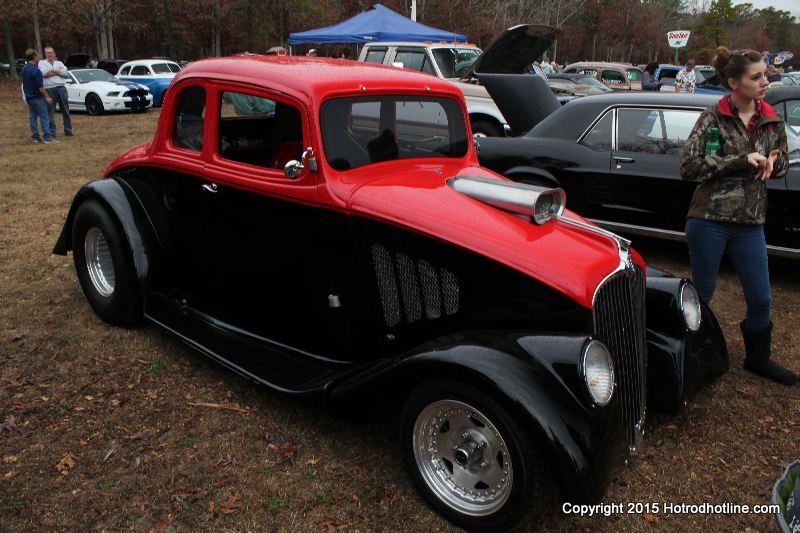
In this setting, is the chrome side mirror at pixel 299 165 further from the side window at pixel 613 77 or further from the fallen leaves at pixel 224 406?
the side window at pixel 613 77

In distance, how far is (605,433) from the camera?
2570 mm

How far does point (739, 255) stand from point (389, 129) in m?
2.23

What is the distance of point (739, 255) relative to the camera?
379 cm

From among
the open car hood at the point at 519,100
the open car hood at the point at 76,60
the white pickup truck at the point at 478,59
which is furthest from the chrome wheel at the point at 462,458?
the open car hood at the point at 76,60

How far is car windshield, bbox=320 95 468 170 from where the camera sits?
135 inches

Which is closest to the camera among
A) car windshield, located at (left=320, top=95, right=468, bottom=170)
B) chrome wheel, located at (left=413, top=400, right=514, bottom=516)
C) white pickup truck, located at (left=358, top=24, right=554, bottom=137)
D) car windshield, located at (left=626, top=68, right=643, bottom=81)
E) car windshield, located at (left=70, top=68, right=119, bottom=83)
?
chrome wheel, located at (left=413, top=400, right=514, bottom=516)

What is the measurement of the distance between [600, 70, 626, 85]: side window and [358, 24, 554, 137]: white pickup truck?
13.8m

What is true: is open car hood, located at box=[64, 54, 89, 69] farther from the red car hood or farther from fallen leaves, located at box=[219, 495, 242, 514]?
fallen leaves, located at box=[219, 495, 242, 514]

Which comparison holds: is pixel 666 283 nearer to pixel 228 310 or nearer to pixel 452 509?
pixel 452 509

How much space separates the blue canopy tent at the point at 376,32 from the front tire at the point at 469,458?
16624 mm

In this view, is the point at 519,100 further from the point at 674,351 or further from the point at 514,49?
the point at 674,351

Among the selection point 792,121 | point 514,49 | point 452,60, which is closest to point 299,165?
point 792,121

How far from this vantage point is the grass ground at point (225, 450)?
2.90m

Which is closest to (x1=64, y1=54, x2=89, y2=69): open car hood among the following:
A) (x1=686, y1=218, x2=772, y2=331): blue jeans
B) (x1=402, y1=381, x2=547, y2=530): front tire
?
(x1=686, y1=218, x2=772, y2=331): blue jeans
